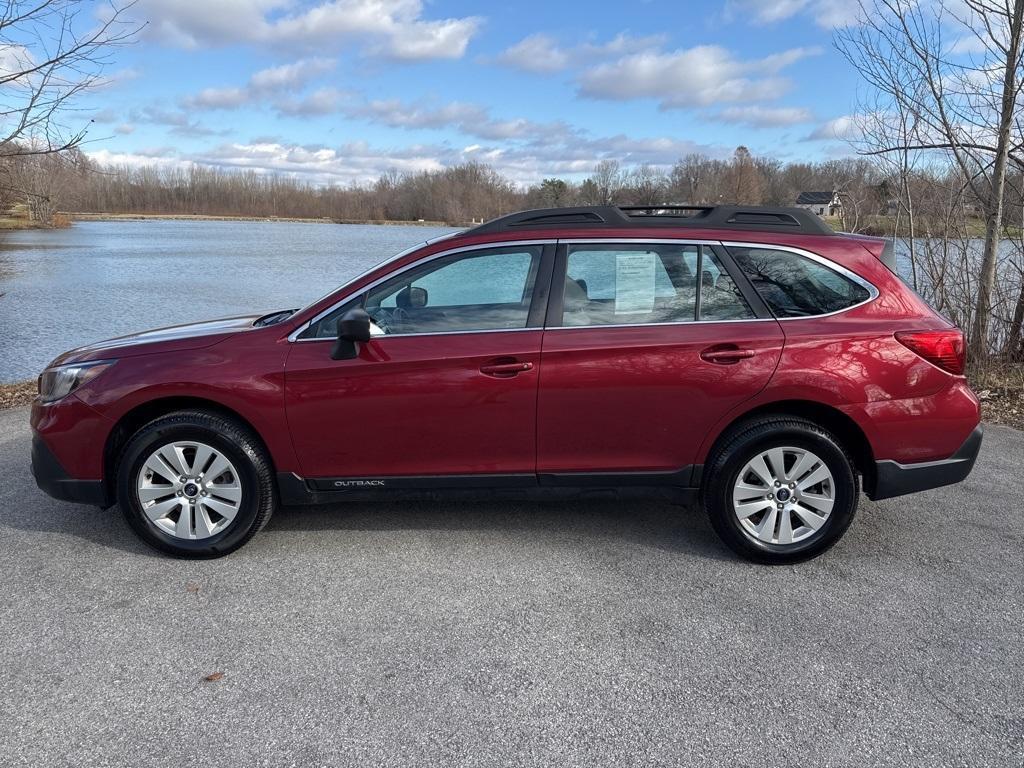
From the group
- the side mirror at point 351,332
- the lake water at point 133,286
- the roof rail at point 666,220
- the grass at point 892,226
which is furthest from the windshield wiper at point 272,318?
the grass at point 892,226

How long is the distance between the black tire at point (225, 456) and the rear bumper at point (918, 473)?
3211 millimetres

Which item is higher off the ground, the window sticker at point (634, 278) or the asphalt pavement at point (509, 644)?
the window sticker at point (634, 278)

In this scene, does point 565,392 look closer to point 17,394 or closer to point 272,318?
point 272,318

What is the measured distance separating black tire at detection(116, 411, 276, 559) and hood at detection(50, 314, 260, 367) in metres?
0.38

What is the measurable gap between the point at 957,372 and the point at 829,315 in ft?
2.33

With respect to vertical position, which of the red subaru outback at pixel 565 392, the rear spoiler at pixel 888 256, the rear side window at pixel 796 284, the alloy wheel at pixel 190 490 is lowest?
the alloy wheel at pixel 190 490

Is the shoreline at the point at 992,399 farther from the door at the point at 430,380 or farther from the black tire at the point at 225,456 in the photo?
the door at the point at 430,380

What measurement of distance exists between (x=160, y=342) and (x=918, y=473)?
13.4 feet

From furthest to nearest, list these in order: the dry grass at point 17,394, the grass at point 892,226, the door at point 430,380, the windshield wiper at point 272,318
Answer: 1. the grass at point 892,226
2. the dry grass at point 17,394
3. the windshield wiper at point 272,318
4. the door at point 430,380

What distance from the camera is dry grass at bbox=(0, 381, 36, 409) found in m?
7.67

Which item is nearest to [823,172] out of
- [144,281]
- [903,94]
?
[903,94]

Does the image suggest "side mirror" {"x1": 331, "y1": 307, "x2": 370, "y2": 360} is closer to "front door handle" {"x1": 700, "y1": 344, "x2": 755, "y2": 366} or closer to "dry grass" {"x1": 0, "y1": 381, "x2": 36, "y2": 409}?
"front door handle" {"x1": 700, "y1": 344, "x2": 755, "y2": 366}

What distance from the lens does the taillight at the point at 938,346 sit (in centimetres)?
375

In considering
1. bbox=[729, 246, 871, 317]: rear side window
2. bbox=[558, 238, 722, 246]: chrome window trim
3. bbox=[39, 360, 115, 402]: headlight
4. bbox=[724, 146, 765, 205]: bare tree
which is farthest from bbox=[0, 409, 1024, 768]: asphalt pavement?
bbox=[724, 146, 765, 205]: bare tree
